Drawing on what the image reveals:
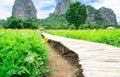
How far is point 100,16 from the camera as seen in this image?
13838cm

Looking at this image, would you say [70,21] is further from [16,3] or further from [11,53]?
[16,3]

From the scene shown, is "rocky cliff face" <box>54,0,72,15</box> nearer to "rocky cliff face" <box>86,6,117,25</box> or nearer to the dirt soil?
"rocky cliff face" <box>86,6,117,25</box>

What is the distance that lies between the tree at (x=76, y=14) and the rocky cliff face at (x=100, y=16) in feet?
205

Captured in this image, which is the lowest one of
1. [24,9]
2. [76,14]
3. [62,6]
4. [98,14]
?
[76,14]

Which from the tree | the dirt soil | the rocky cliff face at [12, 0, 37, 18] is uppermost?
the rocky cliff face at [12, 0, 37, 18]

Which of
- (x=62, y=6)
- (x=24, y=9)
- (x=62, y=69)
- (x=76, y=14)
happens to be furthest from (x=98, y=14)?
(x=62, y=69)

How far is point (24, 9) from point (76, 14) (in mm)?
106131

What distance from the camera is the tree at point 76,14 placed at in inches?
2468

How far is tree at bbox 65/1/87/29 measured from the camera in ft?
206

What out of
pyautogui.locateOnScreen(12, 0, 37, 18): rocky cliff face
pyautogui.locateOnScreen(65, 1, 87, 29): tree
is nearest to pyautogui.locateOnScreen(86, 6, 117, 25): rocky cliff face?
pyautogui.locateOnScreen(12, 0, 37, 18): rocky cliff face

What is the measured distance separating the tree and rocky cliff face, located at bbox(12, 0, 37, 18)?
101126 millimetres

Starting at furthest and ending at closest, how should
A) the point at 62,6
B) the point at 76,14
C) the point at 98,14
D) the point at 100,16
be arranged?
the point at 62,6, the point at 98,14, the point at 100,16, the point at 76,14

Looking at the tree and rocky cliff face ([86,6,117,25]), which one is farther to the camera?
rocky cliff face ([86,6,117,25])

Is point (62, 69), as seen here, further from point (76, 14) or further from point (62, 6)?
point (62, 6)
